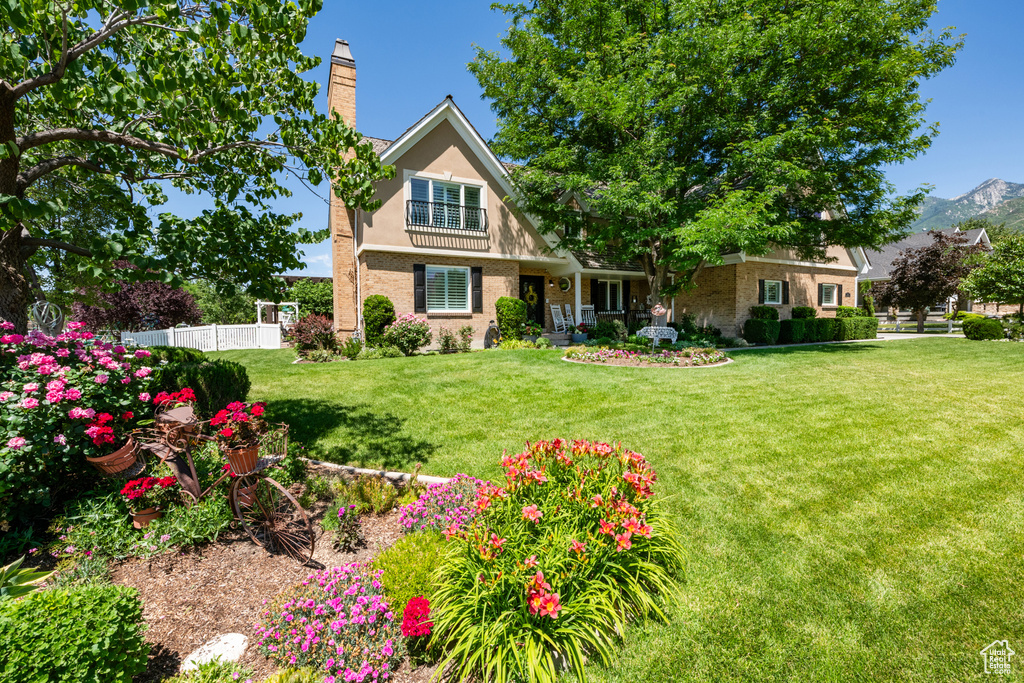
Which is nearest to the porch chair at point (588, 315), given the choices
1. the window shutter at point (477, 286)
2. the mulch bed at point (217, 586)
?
the window shutter at point (477, 286)

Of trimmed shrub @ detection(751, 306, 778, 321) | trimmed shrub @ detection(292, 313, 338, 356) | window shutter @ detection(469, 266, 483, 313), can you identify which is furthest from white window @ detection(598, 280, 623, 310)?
trimmed shrub @ detection(292, 313, 338, 356)

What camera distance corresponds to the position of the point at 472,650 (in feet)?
8.00

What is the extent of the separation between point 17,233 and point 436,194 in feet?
38.0

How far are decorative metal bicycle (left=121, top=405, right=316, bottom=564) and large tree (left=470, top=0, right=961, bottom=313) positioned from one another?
11.3 m

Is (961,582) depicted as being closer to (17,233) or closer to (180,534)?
(180,534)

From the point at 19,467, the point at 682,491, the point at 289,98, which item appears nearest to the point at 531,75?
the point at 289,98

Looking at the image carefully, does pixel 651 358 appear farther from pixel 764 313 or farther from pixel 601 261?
pixel 764 313

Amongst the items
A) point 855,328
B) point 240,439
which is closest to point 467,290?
point 240,439

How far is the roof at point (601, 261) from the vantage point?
17.6m

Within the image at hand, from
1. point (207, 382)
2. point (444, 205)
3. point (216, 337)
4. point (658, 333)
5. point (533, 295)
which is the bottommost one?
point (207, 382)

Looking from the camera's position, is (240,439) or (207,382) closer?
(240,439)

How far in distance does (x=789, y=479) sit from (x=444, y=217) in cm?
1323

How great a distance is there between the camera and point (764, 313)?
18.1 m

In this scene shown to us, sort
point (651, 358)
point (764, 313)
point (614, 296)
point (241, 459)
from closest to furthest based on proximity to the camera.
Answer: point (241, 459)
point (651, 358)
point (764, 313)
point (614, 296)
